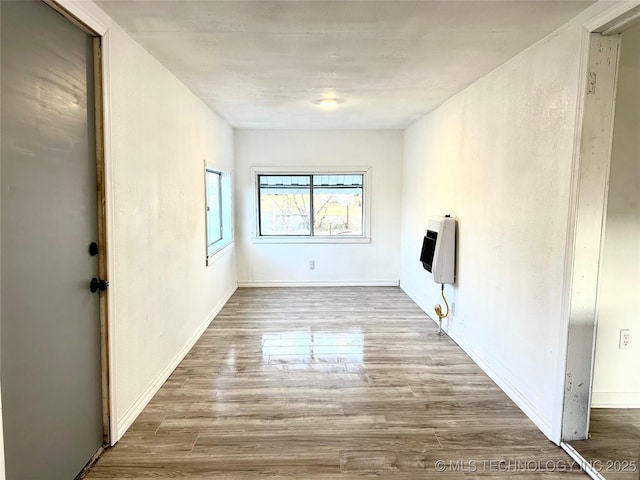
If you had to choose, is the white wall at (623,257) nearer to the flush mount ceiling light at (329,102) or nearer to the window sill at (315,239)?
the flush mount ceiling light at (329,102)

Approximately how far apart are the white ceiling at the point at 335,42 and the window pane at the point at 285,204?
2142 mm

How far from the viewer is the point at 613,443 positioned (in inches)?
84.0

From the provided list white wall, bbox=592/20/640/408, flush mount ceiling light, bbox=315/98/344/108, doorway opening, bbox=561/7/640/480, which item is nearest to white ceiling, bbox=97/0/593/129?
flush mount ceiling light, bbox=315/98/344/108

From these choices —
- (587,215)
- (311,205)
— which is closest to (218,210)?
(311,205)

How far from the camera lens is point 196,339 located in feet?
12.1

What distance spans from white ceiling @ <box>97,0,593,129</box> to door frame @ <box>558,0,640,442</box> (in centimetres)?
28

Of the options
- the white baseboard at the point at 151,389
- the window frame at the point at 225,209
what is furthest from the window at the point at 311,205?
the white baseboard at the point at 151,389

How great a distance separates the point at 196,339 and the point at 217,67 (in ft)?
7.83

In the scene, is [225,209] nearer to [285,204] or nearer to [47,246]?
[285,204]

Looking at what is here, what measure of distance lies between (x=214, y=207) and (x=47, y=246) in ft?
11.3

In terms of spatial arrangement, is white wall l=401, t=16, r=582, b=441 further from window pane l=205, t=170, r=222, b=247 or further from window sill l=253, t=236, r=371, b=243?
window pane l=205, t=170, r=222, b=247

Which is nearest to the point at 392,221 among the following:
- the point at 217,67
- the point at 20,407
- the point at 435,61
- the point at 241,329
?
the point at 241,329

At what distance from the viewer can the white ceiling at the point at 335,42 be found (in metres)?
1.94

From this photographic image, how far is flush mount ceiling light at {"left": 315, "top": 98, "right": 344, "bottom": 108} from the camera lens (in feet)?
12.6
